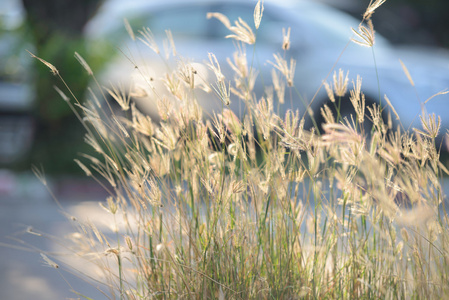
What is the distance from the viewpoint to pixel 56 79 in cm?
830

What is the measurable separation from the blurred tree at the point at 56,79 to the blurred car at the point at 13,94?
0.71 ft

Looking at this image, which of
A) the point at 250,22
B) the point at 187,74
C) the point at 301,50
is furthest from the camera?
the point at 250,22

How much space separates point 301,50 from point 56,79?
331 cm

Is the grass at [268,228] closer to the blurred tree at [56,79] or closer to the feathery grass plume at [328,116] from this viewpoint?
the feathery grass plume at [328,116]

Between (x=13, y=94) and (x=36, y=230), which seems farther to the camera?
(x=13, y=94)

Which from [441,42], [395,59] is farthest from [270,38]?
[441,42]

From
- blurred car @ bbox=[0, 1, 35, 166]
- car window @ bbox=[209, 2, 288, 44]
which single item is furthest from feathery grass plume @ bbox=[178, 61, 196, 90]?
blurred car @ bbox=[0, 1, 35, 166]

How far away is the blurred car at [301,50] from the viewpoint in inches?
283

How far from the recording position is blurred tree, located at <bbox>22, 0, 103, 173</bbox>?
27.0ft

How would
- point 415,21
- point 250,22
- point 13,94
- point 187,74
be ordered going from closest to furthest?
point 187,74, point 250,22, point 13,94, point 415,21

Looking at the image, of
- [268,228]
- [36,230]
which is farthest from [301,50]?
[268,228]

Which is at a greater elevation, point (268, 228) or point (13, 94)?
point (13, 94)

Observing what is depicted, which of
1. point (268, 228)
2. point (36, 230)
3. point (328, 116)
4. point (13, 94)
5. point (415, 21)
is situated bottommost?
point (268, 228)

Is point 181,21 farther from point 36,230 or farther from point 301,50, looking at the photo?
point 36,230
